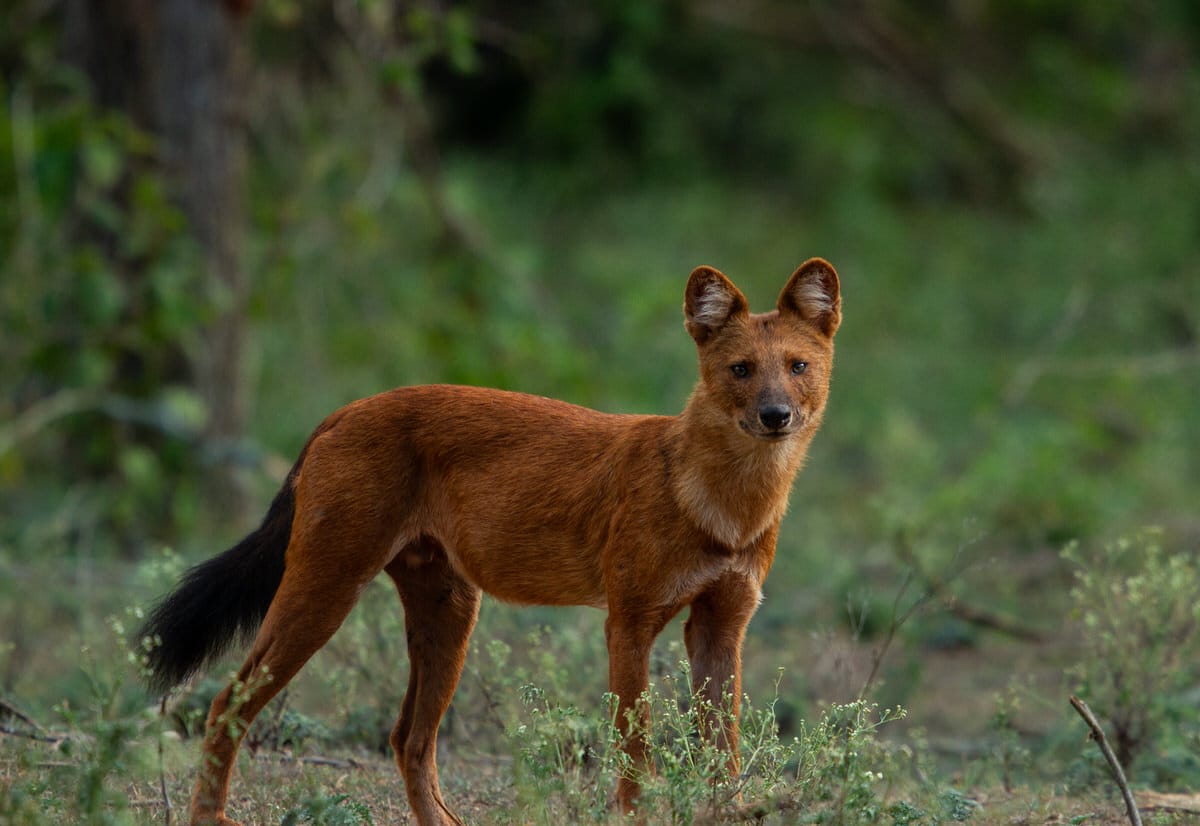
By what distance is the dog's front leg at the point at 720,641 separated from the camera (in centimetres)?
438

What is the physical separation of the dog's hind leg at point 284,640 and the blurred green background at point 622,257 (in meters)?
1.60

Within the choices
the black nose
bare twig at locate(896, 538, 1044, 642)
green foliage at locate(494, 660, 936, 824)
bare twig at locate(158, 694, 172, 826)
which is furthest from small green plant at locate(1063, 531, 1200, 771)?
bare twig at locate(158, 694, 172, 826)

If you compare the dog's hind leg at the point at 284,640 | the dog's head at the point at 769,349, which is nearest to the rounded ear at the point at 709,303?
the dog's head at the point at 769,349

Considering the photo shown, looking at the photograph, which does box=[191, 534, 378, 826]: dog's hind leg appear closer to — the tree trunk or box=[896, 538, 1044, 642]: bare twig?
box=[896, 538, 1044, 642]: bare twig

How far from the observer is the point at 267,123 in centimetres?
1138

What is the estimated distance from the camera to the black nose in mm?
4281

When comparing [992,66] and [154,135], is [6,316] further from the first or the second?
[992,66]

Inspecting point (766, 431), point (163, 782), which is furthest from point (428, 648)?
point (766, 431)

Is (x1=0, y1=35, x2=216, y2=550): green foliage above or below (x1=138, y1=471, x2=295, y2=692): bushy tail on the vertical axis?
above

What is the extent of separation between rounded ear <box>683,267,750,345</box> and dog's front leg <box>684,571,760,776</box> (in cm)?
75

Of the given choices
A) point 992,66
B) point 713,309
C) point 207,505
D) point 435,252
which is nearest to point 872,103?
point 992,66

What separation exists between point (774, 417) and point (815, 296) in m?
0.50

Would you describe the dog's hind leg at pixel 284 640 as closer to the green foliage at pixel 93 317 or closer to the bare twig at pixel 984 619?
the bare twig at pixel 984 619

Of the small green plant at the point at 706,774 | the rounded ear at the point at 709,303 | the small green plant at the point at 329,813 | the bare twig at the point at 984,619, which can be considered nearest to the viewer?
the small green plant at the point at 706,774
